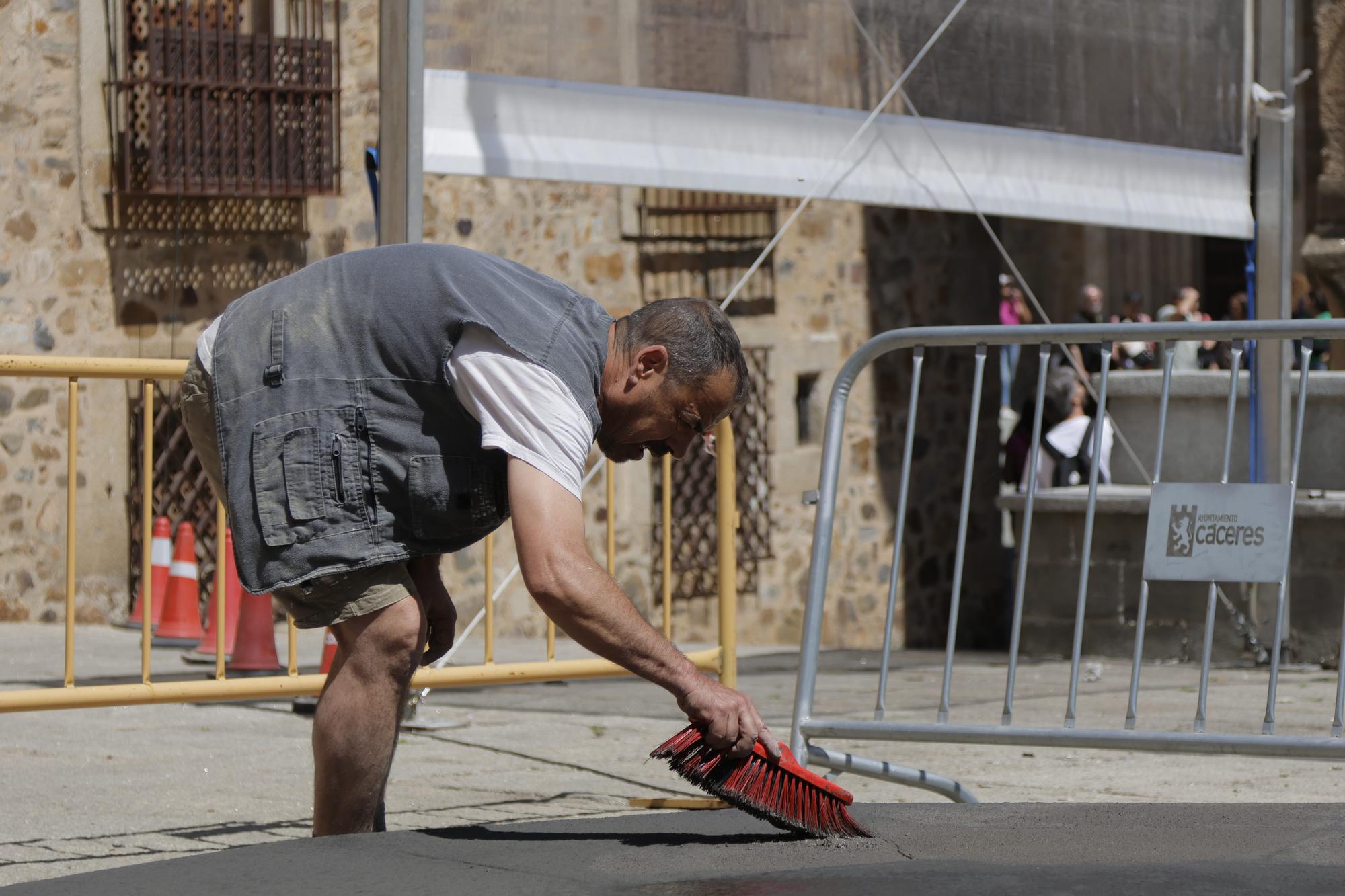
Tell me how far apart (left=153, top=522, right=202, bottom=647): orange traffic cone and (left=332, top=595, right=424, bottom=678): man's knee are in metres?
5.87

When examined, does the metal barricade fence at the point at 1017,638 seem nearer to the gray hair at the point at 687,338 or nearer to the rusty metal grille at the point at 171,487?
the gray hair at the point at 687,338

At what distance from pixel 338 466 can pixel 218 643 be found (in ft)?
6.34

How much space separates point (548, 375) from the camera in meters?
2.83

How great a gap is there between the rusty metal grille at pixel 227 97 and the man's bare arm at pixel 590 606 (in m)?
8.77

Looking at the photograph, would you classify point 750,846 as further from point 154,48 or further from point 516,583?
point 154,48

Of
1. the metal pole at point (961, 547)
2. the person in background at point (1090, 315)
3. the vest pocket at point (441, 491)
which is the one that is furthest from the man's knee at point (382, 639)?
the person in background at point (1090, 315)

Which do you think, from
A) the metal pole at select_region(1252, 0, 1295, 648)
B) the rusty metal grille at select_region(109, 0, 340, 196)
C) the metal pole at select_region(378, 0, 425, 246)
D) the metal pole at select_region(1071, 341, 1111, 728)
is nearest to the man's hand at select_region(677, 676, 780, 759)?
the metal pole at select_region(1071, 341, 1111, 728)

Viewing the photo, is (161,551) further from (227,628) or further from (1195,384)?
(1195,384)

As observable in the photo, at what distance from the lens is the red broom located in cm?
286

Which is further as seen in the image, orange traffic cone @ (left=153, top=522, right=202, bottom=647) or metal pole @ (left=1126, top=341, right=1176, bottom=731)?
orange traffic cone @ (left=153, top=522, right=202, bottom=647)

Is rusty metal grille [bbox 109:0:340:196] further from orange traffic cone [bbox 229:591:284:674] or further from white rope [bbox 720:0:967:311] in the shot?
white rope [bbox 720:0:967:311]

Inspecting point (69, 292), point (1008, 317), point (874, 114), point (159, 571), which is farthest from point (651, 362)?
point (1008, 317)

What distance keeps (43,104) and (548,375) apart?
887cm

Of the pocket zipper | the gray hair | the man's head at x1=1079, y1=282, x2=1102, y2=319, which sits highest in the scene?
the gray hair
